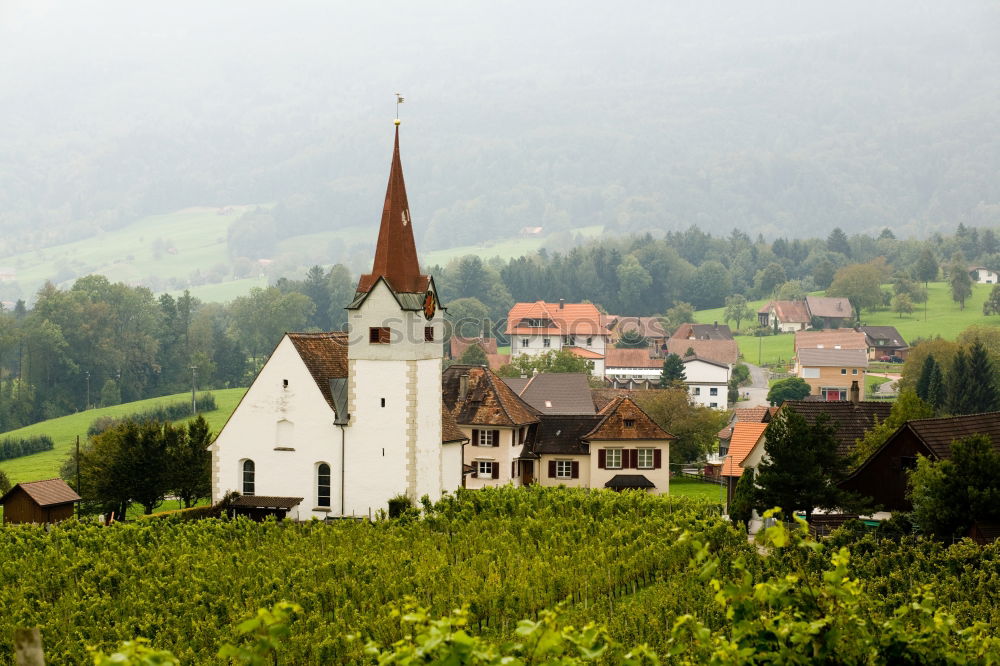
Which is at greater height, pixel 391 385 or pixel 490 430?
pixel 391 385

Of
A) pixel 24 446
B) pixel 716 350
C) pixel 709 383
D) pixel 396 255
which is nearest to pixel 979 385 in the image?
pixel 709 383

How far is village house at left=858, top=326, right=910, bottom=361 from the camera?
510 feet

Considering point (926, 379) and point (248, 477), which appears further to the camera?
point (926, 379)

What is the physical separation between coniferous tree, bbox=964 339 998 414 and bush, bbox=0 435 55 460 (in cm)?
7052

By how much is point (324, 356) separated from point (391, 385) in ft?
13.3

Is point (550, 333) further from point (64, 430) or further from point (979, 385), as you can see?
point (979, 385)

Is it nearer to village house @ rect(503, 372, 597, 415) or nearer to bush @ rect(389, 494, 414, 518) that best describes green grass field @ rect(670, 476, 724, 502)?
village house @ rect(503, 372, 597, 415)

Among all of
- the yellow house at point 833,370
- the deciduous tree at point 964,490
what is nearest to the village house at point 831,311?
the yellow house at point 833,370

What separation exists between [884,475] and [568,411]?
103 ft

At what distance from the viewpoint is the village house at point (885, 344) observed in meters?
156

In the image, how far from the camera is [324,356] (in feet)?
164

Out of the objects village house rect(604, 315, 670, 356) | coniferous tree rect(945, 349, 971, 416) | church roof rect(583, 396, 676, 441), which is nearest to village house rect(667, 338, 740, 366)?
village house rect(604, 315, 670, 356)

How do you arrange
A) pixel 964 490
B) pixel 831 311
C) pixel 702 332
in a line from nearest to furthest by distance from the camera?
pixel 964 490
pixel 702 332
pixel 831 311

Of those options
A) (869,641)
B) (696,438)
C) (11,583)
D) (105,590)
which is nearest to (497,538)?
(105,590)
